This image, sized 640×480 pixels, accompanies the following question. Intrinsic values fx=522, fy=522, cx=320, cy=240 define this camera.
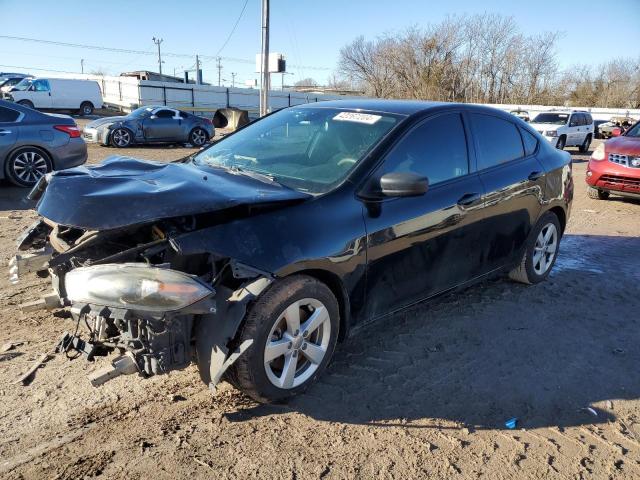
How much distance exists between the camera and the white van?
1141 inches

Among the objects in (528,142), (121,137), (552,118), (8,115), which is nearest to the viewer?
A: (528,142)

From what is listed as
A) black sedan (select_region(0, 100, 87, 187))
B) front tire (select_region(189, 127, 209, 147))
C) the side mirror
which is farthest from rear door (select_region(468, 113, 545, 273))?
front tire (select_region(189, 127, 209, 147))

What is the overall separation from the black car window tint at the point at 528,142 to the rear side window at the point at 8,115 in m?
8.15

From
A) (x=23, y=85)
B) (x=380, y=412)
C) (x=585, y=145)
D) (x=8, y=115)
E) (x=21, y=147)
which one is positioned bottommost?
(x=380, y=412)

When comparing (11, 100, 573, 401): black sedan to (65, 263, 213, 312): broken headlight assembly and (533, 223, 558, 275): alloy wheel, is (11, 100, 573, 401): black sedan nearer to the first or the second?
(65, 263, 213, 312): broken headlight assembly

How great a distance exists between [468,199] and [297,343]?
5.82 ft

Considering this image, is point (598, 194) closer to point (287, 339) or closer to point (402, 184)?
point (402, 184)

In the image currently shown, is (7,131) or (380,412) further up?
(7,131)

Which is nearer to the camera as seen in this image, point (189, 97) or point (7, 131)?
point (7, 131)

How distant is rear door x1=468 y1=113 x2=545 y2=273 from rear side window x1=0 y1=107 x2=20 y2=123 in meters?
7.95

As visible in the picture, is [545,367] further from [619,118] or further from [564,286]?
[619,118]

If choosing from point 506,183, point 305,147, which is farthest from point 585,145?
point 305,147

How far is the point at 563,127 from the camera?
757 inches

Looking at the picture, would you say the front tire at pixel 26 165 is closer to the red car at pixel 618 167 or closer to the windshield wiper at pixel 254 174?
the windshield wiper at pixel 254 174
